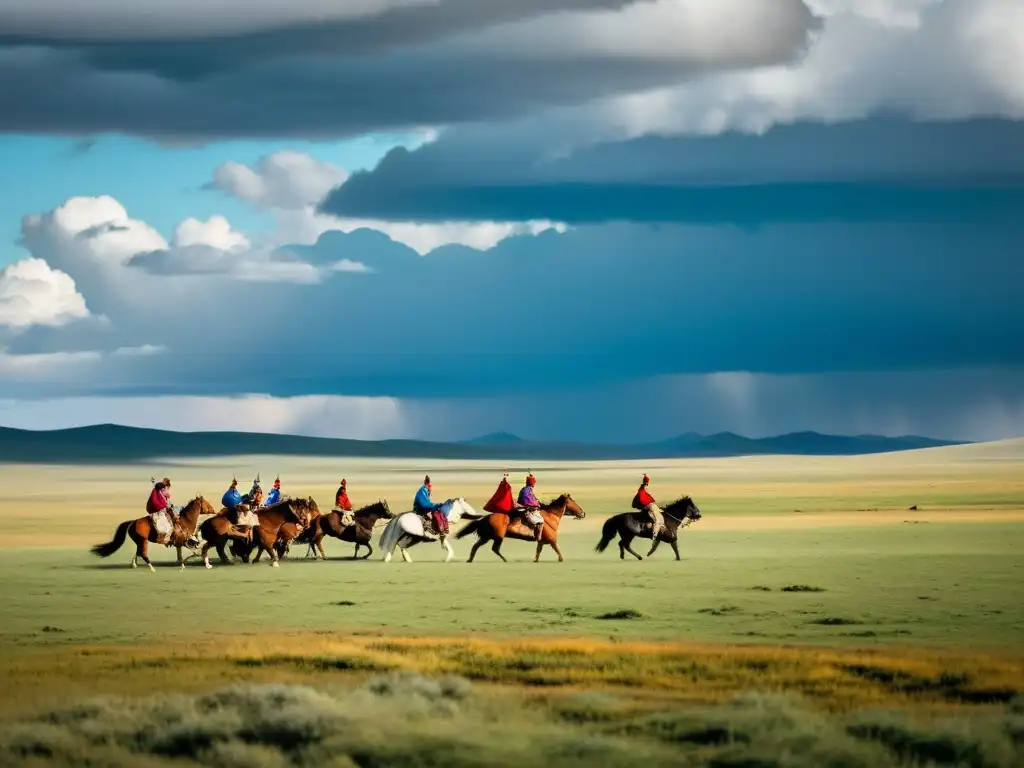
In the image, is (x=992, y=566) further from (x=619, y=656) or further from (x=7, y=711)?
(x=7, y=711)

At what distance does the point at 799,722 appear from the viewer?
54.5 ft

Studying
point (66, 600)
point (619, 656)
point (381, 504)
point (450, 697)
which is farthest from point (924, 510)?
point (450, 697)

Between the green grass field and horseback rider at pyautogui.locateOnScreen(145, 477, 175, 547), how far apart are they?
934mm

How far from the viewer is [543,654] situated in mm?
22750

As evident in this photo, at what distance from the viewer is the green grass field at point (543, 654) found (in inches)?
635

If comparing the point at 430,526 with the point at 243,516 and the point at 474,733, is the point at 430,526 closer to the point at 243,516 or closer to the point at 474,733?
the point at 243,516

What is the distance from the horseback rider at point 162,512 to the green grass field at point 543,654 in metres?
0.93

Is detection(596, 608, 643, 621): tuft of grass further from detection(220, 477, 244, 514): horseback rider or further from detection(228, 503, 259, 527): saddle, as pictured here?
detection(220, 477, 244, 514): horseback rider

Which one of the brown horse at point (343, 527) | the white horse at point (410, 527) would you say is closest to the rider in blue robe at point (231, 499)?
the brown horse at point (343, 527)

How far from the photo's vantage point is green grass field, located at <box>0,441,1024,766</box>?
16141 mm

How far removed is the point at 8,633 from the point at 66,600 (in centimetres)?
532

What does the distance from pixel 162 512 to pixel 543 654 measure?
16479mm

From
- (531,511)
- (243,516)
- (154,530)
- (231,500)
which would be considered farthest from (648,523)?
(154,530)

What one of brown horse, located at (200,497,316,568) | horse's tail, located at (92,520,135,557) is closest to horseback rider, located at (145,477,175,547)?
horse's tail, located at (92,520,135,557)
